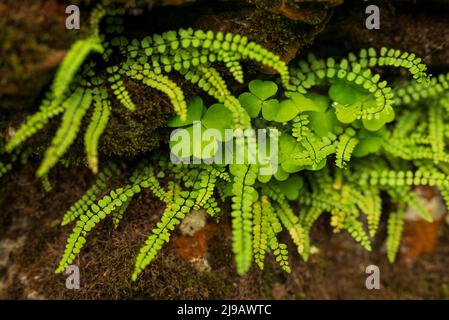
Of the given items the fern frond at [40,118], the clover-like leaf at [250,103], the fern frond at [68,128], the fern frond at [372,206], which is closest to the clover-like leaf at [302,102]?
the clover-like leaf at [250,103]

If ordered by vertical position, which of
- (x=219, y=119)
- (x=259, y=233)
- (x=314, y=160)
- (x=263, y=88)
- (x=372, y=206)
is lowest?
(x=259, y=233)

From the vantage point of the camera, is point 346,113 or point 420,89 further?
point 420,89

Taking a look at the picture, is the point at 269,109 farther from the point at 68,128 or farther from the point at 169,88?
the point at 68,128

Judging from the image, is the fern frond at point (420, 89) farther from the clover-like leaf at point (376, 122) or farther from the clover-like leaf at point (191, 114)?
the clover-like leaf at point (191, 114)

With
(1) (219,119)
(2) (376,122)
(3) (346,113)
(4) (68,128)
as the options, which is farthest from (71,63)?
(2) (376,122)

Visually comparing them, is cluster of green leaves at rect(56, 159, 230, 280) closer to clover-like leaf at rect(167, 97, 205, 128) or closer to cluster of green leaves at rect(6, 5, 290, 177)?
clover-like leaf at rect(167, 97, 205, 128)

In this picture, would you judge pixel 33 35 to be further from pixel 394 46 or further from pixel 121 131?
pixel 394 46

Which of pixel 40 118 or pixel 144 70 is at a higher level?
pixel 144 70

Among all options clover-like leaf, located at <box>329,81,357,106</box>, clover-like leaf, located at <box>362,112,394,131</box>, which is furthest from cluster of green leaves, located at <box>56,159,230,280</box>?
clover-like leaf, located at <box>362,112,394,131</box>
